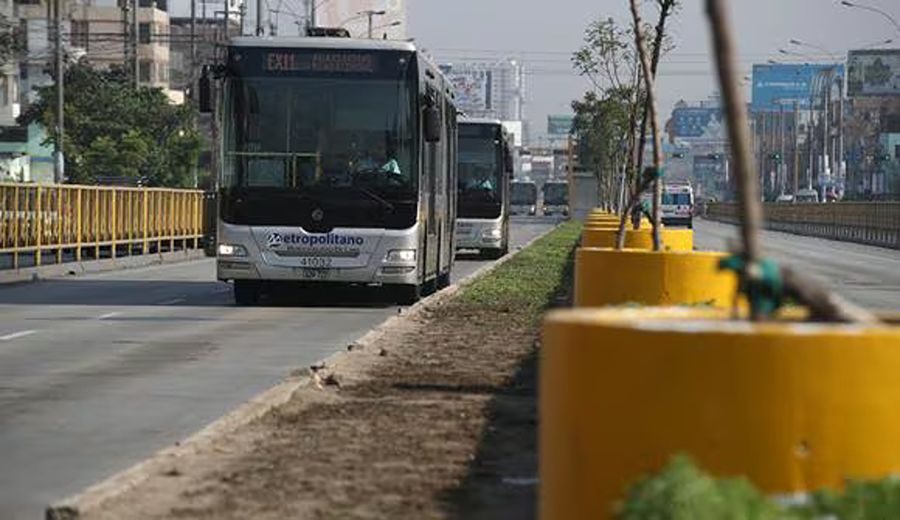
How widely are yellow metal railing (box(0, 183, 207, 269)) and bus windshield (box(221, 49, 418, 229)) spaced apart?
6865 mm

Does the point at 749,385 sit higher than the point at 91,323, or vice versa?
the point at 749,385

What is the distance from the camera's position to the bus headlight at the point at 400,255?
24594 millimetres

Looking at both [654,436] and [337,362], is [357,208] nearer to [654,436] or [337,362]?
[337,362]

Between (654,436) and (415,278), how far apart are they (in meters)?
19.6

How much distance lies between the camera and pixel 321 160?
24.5m

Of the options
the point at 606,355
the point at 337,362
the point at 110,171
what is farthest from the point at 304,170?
the point at 110,171

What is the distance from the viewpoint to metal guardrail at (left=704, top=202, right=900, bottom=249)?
248ft

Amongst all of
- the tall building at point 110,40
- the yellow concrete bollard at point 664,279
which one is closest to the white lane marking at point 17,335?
the yellow concrete bollard at point 664,279

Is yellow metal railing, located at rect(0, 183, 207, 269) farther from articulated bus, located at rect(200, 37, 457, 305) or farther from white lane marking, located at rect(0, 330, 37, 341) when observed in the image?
white lane marking, located at rect(0, 330, 37, 341)

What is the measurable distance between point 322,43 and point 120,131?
194 ft

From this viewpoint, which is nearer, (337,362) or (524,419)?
(524,419)

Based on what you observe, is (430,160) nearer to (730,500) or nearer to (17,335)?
(17,335)

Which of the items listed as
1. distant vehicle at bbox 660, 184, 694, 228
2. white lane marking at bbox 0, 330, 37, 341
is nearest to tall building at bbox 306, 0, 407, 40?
distant vehicle at bbox 660, 184, 694, 228

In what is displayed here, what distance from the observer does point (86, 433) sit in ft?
39.7
